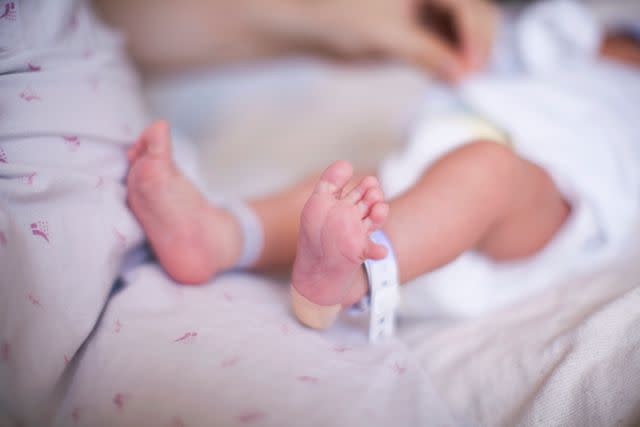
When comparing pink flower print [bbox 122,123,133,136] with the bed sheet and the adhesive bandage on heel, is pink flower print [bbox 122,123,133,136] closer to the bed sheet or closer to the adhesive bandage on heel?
the bed sheet

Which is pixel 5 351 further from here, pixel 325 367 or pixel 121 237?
pixel 325 367

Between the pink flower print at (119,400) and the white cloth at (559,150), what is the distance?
0.44m

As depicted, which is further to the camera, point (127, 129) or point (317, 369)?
point (127, 129)

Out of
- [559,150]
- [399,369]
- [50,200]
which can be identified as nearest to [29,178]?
[50,200]

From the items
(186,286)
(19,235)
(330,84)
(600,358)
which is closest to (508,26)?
(330,84)

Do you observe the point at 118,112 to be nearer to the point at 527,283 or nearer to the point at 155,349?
the point at 155,349

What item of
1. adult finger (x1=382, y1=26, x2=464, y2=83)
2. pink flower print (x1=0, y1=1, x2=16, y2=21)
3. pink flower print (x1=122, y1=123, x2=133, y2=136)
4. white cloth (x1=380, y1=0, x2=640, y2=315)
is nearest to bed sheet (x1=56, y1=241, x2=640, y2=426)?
white cloth (x1=380, y1=0, x2=640, y2=315)

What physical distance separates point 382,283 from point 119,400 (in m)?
0.32

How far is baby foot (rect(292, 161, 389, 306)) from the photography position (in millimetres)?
500

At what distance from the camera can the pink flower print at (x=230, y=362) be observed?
1.67ft

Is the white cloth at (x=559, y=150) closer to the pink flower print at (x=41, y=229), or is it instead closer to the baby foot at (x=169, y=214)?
the baby foot at (x=169, y=214)

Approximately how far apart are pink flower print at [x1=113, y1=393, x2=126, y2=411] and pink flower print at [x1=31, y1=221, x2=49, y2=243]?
0.65 feet

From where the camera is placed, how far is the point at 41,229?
54 cm

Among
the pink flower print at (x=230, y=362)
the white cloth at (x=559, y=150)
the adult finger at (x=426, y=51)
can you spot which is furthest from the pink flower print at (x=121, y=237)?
the adult finger at (x=426, y=51)
